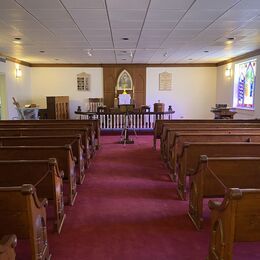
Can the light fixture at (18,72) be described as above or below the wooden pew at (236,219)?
above

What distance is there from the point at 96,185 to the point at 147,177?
83 cm

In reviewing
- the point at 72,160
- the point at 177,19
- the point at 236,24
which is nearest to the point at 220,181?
the point at 72,160

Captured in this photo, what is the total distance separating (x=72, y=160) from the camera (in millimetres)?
3316

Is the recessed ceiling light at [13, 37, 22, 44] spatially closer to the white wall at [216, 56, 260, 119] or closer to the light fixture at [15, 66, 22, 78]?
the light fixture at [15, 66, 22, 78]

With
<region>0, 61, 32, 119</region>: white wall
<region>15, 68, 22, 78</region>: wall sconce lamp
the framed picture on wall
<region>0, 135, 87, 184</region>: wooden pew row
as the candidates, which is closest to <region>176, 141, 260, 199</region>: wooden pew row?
<region>0, 135, 87, 184</region>: wooden pew row

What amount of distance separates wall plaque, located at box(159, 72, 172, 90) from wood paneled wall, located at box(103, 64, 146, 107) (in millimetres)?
706

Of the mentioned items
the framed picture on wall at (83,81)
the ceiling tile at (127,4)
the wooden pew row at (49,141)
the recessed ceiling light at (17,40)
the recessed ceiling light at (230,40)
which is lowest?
the wooden pew row at (49,141)

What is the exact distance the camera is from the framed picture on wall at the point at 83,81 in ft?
36.7

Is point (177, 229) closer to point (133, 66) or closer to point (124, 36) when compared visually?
point (124, 36)

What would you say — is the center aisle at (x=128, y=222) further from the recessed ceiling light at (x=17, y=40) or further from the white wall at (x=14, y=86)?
the white wall at (x=14, y=86)

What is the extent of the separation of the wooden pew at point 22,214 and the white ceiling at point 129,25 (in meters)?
2.80

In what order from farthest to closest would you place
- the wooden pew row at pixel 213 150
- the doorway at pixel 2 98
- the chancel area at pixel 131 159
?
the doorway at pixel 2 98
the wooden pew row at pixel 213 150
the chancel area at pixel 131 159

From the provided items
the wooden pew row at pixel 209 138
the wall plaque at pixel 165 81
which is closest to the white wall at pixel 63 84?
the wall plaque at pixel 165 81

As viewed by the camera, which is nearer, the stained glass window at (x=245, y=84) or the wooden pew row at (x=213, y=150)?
the wooden pew row at (x=213, y=150)
